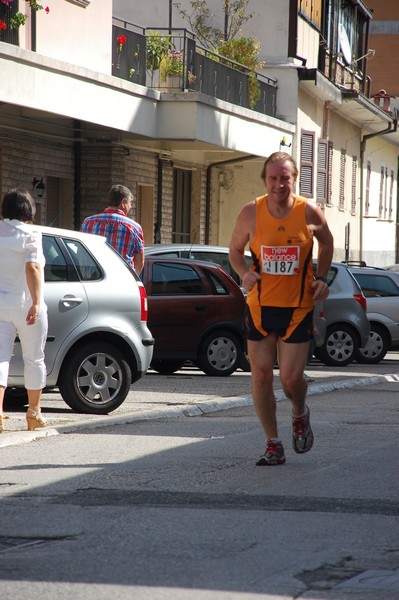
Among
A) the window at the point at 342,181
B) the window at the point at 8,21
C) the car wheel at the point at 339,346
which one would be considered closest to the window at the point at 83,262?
the window at the point at 8,21

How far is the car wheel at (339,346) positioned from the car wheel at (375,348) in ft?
4.52

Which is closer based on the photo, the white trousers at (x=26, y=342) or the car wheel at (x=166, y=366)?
the white trousers at (x=26, y=342)

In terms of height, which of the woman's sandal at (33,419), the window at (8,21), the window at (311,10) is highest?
the window at (311,10)

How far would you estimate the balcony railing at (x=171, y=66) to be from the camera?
22.9 metres

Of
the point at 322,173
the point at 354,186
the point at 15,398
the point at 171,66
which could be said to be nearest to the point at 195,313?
the point at 15,398

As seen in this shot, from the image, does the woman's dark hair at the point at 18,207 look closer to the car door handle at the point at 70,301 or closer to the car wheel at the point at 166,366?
the car door handle at the point at 70,301

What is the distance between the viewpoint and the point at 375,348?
22.4 metres

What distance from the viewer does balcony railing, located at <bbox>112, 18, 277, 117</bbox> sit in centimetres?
2294

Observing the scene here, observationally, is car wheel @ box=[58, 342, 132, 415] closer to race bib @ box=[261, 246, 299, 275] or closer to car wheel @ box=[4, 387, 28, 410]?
car wheel @ box=[4, 387, 28, 410]

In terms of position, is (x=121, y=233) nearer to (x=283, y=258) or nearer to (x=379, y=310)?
(x=283, y=258)

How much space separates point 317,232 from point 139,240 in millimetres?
5498

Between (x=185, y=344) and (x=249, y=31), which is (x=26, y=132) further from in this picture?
(x=249, y=31)

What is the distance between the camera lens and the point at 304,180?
1372 inches

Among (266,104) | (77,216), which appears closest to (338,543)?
(77,216)
